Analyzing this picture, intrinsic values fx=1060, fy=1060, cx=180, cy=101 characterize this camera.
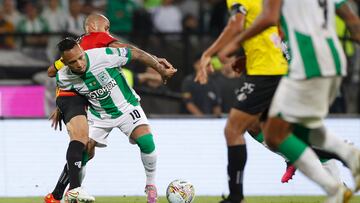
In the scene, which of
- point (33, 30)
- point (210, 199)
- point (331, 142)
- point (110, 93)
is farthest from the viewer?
point (33, 30)

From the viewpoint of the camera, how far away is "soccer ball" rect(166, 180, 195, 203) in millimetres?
10102

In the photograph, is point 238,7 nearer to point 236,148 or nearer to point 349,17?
point 349,17

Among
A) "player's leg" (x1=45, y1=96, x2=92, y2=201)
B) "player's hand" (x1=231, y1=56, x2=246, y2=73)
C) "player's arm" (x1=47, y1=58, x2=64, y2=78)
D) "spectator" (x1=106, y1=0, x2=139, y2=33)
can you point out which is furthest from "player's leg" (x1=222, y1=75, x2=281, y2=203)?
"spectator" (x1=106, y1=0, x2=139, y2=33)

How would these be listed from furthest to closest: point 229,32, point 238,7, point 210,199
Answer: point 210,199 → point 238,7 → point 229,32

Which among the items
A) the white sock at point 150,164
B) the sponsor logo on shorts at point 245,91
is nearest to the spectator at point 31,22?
the white sock at point 150,164

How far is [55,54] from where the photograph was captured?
659 inches

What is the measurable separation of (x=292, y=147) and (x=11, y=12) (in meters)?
10.7

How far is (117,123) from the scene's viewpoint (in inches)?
405

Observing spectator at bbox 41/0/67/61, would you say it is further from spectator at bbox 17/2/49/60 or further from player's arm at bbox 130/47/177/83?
player's arm at bbox 130/47/177/83

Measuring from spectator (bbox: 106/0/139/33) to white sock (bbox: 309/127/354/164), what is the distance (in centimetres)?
971

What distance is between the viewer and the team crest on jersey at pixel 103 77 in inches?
398

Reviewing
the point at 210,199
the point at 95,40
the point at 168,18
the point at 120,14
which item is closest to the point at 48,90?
the point at 120,14

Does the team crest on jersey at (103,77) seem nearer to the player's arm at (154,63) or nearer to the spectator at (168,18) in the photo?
the player's arm at (154,63)

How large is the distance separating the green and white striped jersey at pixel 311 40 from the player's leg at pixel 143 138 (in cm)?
253
